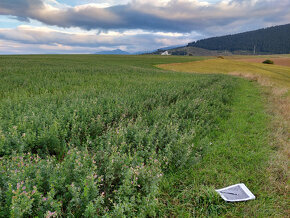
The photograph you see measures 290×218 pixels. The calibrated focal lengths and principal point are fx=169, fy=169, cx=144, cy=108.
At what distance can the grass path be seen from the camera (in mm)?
2771

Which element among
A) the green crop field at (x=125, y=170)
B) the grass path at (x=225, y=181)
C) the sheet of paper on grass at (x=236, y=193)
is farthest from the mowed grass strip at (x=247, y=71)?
the sheet of paper on grass at (x=236, y=193)

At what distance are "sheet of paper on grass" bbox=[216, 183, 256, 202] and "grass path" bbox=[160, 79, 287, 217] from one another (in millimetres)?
93

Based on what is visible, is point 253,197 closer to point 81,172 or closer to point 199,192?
point 199,192

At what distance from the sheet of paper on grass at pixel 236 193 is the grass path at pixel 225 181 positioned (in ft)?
0.31

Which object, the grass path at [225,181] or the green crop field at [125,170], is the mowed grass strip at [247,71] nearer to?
the grass path at [225,181]

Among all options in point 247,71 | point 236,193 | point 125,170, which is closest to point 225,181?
point 236,193

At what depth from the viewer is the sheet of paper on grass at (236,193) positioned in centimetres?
289

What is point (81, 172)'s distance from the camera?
242 centimetres

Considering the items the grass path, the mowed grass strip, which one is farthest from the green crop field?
the mowed grass strip

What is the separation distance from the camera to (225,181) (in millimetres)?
3383

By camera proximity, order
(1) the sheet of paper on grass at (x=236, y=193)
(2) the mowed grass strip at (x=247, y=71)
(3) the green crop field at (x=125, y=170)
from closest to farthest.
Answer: (3) the green crop field at (x=125, y=170)
(1) the sheet of paper on grass at (x=236, y=193)
(2) the mowed grass strip at (x=247, y=71)

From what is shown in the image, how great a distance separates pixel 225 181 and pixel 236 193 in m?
0.36

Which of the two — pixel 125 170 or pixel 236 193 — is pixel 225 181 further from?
pixel 125 170

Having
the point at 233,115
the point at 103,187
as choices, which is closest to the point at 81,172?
the point at 103,187
